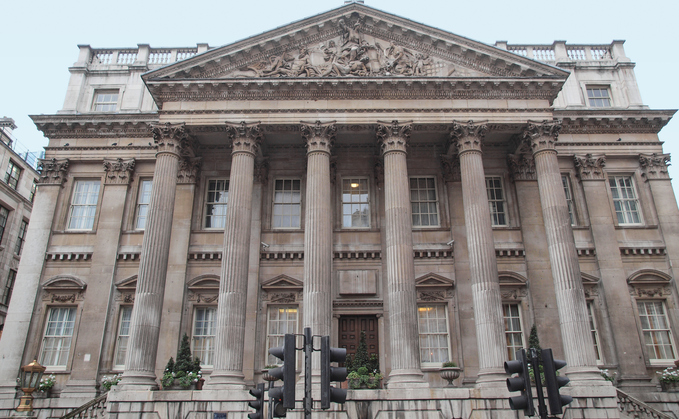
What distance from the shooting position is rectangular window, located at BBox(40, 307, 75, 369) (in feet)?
73.1

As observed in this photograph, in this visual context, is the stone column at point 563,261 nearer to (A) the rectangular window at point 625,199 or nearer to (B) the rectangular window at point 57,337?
(A) the rectangular window at point 625,199

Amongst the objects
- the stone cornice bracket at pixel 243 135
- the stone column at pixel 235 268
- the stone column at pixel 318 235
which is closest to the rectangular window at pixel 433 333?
the stone column at pixel 318 235

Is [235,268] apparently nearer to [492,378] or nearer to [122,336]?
[122,336]

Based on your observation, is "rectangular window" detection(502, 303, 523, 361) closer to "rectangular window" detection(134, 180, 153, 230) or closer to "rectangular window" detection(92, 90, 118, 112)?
"rectangular window" detection(134, 180, 153, 230)

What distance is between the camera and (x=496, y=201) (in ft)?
80.3

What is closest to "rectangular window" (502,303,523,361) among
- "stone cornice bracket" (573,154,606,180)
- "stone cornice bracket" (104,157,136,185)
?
"stone cornice bracket" (573,154,606,180)

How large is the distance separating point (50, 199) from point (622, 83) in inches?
1154

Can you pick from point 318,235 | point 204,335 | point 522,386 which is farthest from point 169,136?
point 522,386

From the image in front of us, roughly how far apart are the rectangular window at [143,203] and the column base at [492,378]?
16448 millimetres

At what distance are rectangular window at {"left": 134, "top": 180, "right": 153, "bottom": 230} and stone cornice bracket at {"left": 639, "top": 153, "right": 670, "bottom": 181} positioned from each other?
24049 millimetres

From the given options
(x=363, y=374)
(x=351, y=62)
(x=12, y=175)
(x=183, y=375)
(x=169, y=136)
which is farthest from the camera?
(x=12, y=175)

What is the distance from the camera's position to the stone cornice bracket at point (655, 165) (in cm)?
2484

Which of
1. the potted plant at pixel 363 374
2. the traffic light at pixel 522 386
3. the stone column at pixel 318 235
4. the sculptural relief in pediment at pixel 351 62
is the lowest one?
the traffic light at pixel 522 386

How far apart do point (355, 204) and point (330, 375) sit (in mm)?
16981
